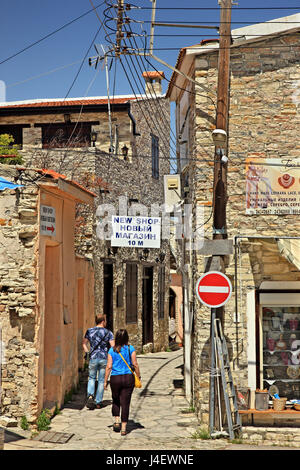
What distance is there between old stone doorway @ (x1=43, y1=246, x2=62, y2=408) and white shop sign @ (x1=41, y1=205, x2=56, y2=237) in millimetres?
707

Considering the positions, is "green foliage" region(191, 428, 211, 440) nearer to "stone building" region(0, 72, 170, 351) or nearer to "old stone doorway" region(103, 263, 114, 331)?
"stone building" region(0, 72, 170, 351)

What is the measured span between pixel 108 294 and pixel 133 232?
3.47 metres

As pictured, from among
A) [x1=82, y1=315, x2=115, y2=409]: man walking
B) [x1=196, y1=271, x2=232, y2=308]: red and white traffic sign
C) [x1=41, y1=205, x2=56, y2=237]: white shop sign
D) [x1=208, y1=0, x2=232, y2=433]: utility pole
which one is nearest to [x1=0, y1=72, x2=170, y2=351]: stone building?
[x1=82, y1=315, x2=115, y2=409]: man walking

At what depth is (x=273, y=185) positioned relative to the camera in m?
→ 10.0

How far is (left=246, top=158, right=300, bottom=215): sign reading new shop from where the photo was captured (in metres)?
9.95

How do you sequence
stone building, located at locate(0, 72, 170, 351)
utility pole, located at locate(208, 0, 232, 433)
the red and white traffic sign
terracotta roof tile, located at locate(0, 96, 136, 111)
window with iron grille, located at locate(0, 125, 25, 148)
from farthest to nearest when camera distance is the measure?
1. window with iron grille, located at locate(0, 125, 25, 148)
2. terracotta roof tile, located at locate(0, 96, 136, 111)
3. stone building, located at locate(0, 72, 170, 351)
4. utility pole, located at locate(208, 0, 232, 433)
5. the red and white traffic sign

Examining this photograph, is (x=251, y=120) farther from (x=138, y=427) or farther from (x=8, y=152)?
(x=8, y=152)

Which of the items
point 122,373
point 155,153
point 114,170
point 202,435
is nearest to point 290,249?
point 202,435

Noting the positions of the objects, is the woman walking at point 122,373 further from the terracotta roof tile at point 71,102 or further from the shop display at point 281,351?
the terracotta roof tile at point 71,102

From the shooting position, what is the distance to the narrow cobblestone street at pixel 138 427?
820 centimetres

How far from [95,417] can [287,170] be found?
539 cm

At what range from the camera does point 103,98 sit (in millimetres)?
22609
